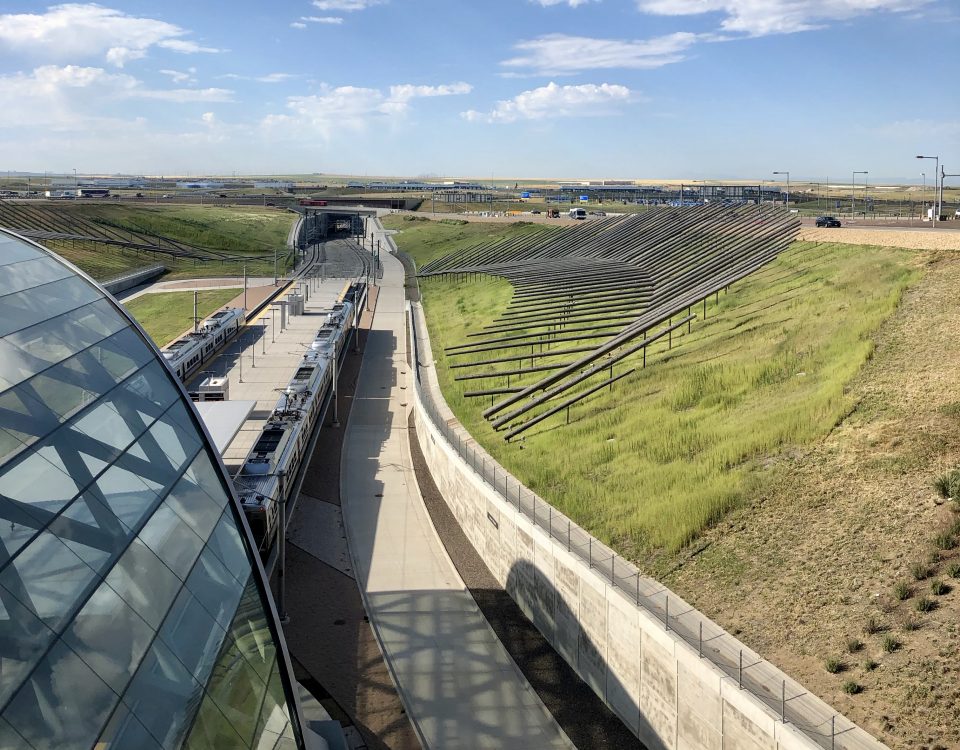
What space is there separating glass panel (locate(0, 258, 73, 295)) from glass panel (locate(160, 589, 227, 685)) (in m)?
4.29

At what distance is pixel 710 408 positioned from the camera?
28.8m

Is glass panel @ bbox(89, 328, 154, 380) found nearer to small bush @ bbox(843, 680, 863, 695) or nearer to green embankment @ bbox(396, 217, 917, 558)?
small bush @ bbox(843, 680, 863, 695)

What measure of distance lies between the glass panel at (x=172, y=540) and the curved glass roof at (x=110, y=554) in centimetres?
2

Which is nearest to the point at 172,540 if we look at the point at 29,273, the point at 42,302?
the point at 42,302

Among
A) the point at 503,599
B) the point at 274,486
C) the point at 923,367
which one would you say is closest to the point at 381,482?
the point at 274,486

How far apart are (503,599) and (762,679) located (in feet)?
31.8

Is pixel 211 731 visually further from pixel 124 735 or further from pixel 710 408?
pixel 710 408

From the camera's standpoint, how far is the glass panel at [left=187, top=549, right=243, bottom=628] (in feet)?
34.7

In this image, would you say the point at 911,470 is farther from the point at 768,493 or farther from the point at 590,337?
the point at 590,337

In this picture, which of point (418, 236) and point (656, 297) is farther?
point (418, 236)

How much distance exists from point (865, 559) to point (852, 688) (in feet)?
12.9

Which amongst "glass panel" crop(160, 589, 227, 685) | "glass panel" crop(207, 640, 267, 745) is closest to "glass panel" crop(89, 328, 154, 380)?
"glass panel" crop(160, 589, 227, 685)

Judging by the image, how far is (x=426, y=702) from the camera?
20.2 m

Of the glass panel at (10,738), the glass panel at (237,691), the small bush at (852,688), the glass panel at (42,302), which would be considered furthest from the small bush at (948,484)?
the glass panel at (10,738)
